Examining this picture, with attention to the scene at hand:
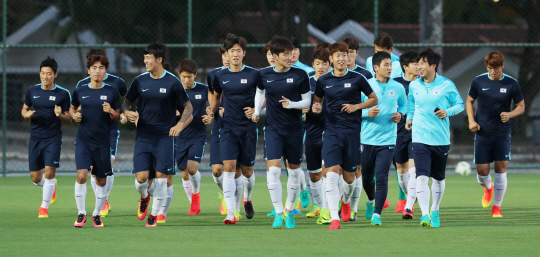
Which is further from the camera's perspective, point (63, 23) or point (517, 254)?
point (63, 23)

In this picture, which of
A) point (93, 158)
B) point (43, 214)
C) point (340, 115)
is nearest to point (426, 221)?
point (340, 115)

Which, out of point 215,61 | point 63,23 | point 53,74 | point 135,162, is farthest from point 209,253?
point 63,23

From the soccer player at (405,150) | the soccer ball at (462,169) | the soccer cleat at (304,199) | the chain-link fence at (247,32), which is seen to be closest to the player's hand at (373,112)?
the soccer player at (405,150)

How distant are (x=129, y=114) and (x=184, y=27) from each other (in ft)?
65.3

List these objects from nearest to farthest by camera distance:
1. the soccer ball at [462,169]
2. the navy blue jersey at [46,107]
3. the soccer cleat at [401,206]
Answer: the navy blue jersey at [46,107] < the soccer cleat at [401,206] < the soccer ball at [462,169]

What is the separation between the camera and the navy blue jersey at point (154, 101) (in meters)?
8.99

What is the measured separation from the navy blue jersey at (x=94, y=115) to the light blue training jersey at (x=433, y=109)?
3507 millimetres

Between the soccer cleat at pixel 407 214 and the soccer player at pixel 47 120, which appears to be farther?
the soccer player at pixel 47 120

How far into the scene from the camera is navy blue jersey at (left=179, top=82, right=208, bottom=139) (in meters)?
10.8

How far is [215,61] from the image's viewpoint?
2770 centimetres

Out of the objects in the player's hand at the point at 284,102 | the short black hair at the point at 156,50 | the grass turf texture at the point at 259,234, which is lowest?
the grass turf texture at the point at 259,234

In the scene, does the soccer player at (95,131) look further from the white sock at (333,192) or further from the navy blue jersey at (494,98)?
the navy blue jersey at (494,98)

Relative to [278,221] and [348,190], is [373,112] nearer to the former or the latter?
[348,190]

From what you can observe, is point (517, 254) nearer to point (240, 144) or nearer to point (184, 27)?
point (240, 144)
